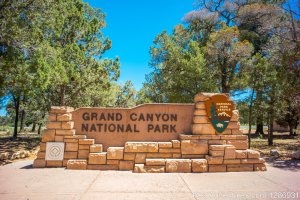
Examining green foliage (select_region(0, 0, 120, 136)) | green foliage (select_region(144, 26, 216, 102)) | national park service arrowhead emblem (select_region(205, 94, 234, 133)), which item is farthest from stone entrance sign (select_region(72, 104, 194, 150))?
green foliage (select_region(144, 26, 216, 102))

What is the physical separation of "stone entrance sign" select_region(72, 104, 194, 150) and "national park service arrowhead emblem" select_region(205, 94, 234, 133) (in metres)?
0.68

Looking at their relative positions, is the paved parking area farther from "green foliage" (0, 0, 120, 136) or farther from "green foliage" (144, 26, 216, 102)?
"green foliage" (144, 26, 216, 102)

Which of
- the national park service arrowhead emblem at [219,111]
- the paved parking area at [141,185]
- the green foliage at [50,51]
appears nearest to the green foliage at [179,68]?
the green foliage at [50,51]

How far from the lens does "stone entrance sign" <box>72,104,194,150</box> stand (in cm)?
795

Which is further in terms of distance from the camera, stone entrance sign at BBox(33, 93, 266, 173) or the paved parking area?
stone entrance sign at BBox(33, 93, 266, 173)

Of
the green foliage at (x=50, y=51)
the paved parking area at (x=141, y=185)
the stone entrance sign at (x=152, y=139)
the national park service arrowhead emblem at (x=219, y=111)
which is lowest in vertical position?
the paved parking area at (x=141, y=185)

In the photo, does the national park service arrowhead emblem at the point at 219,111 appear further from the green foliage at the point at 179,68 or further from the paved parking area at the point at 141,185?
the green foliage at the point at 179,68

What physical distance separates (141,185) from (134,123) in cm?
273

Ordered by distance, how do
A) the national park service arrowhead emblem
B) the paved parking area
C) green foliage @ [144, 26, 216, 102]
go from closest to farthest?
the paved parking area < the national park service arrowhead emblem < green foliage @ [144, 26, 216, 102]

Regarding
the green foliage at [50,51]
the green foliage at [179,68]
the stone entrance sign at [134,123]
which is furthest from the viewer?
the green foliage at [179,68]

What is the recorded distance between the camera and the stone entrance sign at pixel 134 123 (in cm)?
795

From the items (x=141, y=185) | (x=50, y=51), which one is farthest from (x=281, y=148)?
(x=50, y=51)

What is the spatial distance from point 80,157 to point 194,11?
21.1 m

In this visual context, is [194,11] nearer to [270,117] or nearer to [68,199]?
[270,117]
